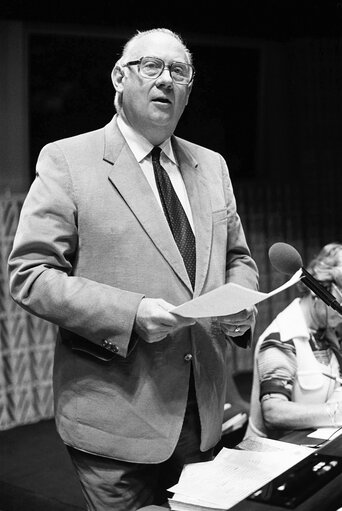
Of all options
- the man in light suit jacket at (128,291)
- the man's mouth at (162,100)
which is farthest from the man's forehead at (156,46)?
the man's mouth at (162,100)

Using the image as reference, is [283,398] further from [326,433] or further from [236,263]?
[236,263]

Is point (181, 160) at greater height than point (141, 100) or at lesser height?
lesser

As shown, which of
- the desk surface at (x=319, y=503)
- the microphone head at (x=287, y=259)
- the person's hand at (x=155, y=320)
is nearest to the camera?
the desk surface at (x=319, y=503)

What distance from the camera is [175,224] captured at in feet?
6.02

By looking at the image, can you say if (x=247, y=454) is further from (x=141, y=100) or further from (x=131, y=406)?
(x=141, y=100)

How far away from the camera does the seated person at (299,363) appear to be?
232cm

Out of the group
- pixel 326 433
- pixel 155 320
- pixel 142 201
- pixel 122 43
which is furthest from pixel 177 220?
pixel 122 43

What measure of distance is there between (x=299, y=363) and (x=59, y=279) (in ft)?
3.47

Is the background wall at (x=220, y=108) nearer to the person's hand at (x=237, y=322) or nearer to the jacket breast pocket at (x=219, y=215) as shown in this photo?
the jacket breast pocket at (x=219, y=215)

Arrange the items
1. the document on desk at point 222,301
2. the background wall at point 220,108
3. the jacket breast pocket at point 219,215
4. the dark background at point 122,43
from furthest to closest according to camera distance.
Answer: the background wall at point 220,108, the dark background at point 122,43, the jacket breast pocket at point 219,215, the document on desk at point 222,301

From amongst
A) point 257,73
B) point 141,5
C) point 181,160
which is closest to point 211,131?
point 257,73

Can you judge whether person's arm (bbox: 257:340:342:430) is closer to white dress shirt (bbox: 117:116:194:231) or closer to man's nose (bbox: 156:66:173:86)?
white dress shirt (bbox: 117:116:194:231)

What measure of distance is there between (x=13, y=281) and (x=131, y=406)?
39cm

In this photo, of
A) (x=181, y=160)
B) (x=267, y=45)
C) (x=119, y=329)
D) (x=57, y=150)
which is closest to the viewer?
(x=119, y=329)
